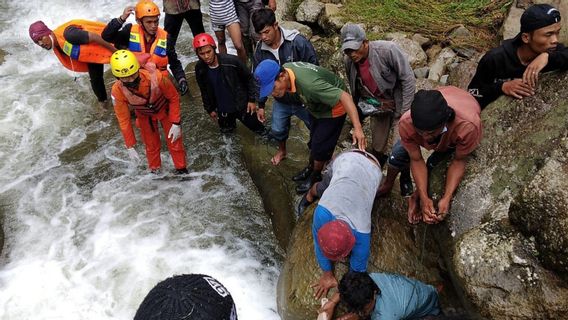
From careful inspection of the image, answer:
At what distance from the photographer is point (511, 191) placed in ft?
11.1

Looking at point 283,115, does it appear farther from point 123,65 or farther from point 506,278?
point 506,278

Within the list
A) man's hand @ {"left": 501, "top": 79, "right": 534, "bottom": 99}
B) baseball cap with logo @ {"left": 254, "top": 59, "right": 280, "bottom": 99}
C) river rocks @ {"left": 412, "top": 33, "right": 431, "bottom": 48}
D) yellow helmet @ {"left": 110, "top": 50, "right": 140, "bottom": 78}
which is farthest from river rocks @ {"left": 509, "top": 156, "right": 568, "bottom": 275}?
river rocks @ {"left": 412, "top": 33, "right": 431, "bottom": 48}

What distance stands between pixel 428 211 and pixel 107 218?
3.90 m

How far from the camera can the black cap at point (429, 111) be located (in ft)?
9.91

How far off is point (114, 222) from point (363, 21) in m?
4.75

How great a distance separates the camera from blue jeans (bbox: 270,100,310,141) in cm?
508

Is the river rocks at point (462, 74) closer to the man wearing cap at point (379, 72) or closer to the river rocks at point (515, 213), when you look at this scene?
the man wearing cap at point (379, 72)

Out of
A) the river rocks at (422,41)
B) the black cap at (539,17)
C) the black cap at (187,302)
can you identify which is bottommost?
the river rocks at (422,41)

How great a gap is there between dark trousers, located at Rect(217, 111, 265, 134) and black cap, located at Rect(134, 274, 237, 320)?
4023mm

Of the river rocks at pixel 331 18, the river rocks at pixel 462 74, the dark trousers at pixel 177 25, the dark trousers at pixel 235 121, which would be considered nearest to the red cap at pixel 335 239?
the dark trousers at pixel 235 121

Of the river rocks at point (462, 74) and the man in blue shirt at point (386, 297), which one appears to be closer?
the man in blue shirt at point (386, 297)

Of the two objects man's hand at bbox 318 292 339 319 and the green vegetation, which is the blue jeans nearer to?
man's hand at bbox 318 292 339 319

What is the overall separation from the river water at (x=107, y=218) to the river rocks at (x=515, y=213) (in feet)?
7.15

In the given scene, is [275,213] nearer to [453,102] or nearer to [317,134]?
[317,134]
